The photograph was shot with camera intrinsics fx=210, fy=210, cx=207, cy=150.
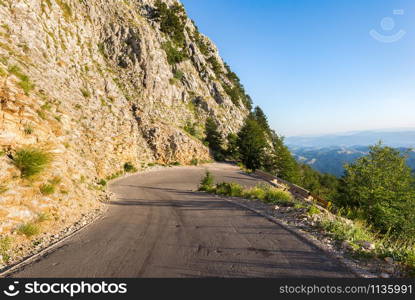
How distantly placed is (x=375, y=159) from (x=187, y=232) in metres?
23.8

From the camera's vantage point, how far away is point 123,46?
42469 millimetres

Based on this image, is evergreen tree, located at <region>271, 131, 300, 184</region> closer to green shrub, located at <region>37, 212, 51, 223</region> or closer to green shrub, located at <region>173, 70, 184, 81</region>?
green shrub, located at <region>173, 70, 184, 81</region>

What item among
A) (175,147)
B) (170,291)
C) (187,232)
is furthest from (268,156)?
(170,291)

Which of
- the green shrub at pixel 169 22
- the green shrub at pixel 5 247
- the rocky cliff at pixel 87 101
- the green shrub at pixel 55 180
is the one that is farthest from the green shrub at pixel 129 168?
the green shrub at pixel 169 22

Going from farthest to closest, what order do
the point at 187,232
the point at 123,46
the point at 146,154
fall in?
the point at 123,46, the point at 146,154, the point at 187,232

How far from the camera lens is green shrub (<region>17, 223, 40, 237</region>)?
258 inches

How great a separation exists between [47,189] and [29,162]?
3.96ft

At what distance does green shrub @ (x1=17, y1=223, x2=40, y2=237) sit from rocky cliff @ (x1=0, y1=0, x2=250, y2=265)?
26 mm

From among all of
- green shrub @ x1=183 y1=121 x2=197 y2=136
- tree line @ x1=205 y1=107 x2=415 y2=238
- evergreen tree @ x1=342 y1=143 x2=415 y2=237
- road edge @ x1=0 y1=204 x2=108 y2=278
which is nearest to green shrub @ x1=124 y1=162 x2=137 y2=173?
green shrub @ x1=183 y1=121 x2=197 y2=136

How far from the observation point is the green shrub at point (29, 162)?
7825 mm

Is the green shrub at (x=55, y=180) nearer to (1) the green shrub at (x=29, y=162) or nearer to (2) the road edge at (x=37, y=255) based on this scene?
(1) the green shrub at (x=29, y=162)

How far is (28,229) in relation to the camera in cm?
662

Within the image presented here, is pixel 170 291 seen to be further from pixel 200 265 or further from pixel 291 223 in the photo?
pixel 291 223

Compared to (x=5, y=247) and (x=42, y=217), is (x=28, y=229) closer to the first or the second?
(x=42, y=217)
